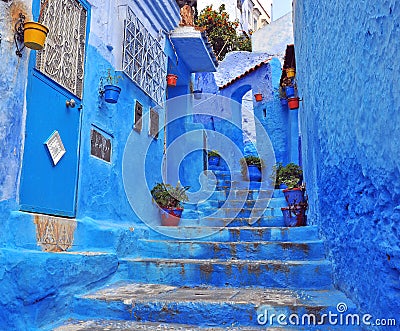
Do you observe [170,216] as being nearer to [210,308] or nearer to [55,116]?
[55,116]

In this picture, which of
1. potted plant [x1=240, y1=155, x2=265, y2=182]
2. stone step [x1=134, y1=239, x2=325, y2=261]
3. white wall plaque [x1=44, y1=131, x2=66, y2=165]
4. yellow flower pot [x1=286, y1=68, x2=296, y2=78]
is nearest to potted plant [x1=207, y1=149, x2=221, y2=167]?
potted plant [x1=240, y1=155, x2=265, y2=182]

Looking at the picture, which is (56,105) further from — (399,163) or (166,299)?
(399,163)

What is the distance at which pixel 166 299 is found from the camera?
10.0 ft

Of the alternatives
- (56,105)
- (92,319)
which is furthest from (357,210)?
(56,105)

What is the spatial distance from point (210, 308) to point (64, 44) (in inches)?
105

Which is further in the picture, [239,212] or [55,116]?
[239,212]

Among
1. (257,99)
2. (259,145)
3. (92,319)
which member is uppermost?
(257,99)

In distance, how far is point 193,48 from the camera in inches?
289


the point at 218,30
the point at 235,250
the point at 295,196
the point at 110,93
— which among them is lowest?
the point at 235,250

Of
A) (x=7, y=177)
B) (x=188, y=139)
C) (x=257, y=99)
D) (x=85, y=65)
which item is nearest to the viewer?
(x=7, y=177)

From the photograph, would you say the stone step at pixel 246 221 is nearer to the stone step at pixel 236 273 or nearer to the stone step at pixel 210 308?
the stone step at pixel 236 273

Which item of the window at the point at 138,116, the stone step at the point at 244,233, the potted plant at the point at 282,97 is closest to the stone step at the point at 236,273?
the stone step at the point at 244,233

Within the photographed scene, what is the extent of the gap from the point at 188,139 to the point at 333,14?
5.14 metres

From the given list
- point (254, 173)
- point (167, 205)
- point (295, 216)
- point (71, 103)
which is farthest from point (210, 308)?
point (254, 173)
